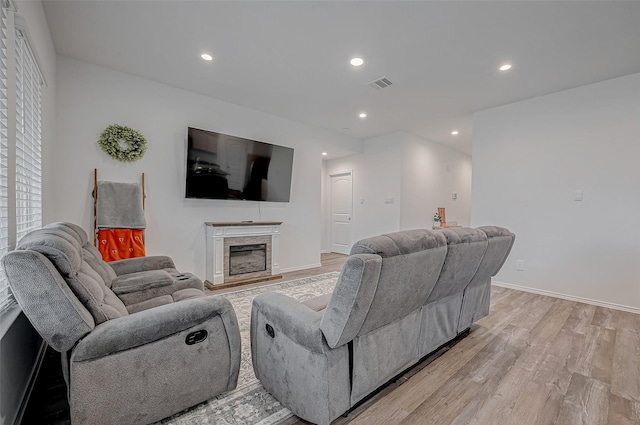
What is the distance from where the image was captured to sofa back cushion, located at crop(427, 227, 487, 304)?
1822 mm

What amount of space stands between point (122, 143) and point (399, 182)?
15.4 ft

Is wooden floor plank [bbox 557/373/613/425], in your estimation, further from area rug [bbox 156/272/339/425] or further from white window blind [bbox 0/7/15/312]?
white window blind [bbox 0/7/15/312]

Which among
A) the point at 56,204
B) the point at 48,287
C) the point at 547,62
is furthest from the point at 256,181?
the point at 547,62

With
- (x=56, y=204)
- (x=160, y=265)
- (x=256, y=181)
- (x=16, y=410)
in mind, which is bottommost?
(x=16, y=410)

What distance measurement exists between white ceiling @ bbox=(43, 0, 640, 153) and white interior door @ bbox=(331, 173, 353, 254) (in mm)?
3109

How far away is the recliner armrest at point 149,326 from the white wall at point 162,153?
103 inches

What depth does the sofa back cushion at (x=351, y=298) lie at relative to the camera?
1.25m

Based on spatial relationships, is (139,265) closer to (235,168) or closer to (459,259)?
(235,168)

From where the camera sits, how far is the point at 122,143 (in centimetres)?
338

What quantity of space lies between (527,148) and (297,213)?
3.73 meters

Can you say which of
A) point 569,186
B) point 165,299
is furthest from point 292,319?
point 569,186

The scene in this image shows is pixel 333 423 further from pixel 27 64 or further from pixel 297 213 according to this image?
pixel 297 213

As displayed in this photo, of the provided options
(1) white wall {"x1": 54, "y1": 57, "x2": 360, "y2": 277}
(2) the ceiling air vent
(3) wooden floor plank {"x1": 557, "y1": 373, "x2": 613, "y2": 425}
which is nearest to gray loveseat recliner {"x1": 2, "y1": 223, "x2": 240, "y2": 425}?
(3) wooden floor plank {"x1": 557, "y1": 373, "x2": 613, "y2": 425}

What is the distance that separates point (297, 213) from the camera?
5.21 m
